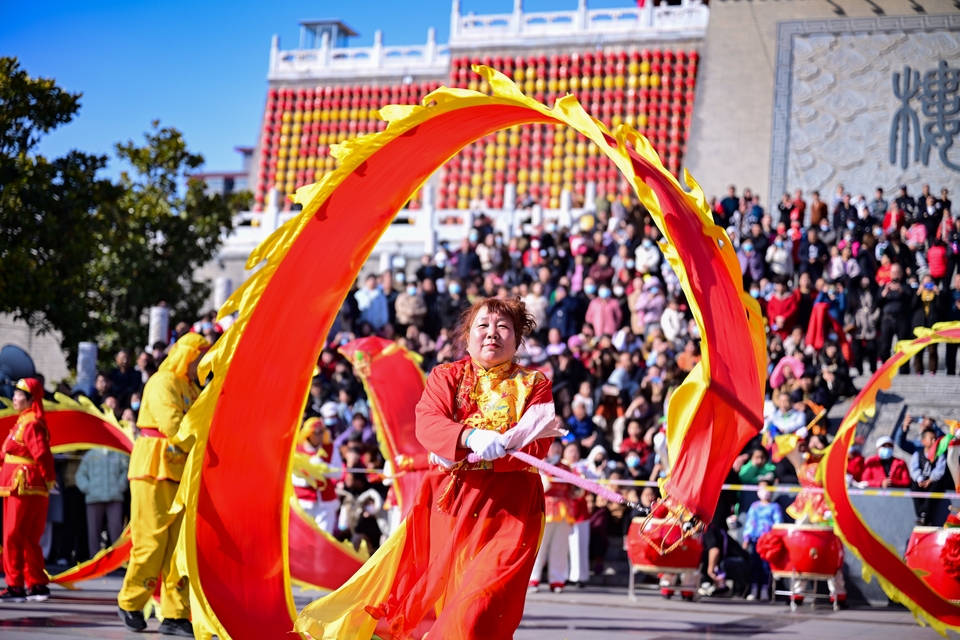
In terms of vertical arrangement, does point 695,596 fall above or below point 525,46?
below

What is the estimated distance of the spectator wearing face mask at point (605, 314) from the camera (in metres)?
15.0

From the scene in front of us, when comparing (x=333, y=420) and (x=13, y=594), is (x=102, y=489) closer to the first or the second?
(x=333, y=420)

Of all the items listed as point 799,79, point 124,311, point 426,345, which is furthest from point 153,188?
point 799,79

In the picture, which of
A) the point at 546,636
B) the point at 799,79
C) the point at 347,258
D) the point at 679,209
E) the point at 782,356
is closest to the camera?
the point at 679,209

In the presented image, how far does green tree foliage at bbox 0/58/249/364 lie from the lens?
1591 centimetres

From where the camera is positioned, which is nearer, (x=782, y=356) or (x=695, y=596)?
(x=695, y=596)

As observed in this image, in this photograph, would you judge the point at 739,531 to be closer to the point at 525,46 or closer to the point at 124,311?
the point at 124,311

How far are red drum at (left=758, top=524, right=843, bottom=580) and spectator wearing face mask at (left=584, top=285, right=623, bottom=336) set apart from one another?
5288 mm

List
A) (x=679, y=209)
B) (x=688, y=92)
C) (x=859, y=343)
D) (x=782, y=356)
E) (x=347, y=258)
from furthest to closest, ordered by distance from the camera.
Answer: (x=688, y=92) < (x=859, y=343) < (x=782, y=356) < (x=347, y=258) < (x=679, y=209)

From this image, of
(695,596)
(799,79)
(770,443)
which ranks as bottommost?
(695,596)

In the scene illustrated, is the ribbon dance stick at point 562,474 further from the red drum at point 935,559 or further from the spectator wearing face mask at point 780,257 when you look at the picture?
the spectator wearing face mask at point 780,257

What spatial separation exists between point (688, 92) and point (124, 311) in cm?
1303

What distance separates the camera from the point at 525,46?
2759 cm

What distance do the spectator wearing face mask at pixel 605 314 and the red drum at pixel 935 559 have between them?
6.57 meters
